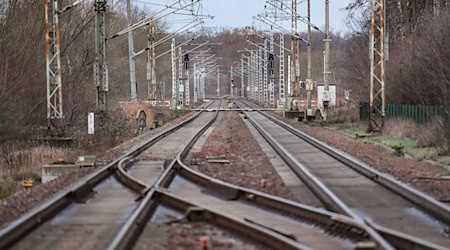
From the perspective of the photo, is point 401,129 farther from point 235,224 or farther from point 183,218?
point 235,224

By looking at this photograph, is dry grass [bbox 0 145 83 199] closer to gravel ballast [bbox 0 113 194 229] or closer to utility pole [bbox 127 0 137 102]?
gravel ballast [bbox 0 113 194 229]

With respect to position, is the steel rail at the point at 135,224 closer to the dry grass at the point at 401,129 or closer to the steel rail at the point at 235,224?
the steel rail at the point at 235,224

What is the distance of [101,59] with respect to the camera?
3222 cm

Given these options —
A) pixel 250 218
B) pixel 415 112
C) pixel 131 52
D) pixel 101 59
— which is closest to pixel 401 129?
pixel 415 112

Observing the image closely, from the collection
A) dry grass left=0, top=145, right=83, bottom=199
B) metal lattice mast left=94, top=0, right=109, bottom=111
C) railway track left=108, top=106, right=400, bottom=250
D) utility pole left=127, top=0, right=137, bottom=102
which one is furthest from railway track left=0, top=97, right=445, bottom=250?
utility pole left=127, top=0, right=137, bottom=102

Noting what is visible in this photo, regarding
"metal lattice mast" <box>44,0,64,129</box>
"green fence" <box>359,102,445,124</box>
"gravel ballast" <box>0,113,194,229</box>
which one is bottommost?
"gravel ballast" <box>0,113,194,229</box>

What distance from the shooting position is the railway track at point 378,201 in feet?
32.4

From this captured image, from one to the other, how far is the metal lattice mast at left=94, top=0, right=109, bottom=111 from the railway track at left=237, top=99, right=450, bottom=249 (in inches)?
565

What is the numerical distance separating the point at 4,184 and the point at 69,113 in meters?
20.2

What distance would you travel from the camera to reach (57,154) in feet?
79.2

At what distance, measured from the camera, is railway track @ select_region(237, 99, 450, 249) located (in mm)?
9883

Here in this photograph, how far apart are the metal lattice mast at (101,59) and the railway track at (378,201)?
14.3 meters

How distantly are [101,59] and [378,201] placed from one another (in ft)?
71.0

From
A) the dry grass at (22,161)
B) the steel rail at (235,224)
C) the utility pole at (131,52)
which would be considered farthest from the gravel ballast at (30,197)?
the utility pole at (131,52)
